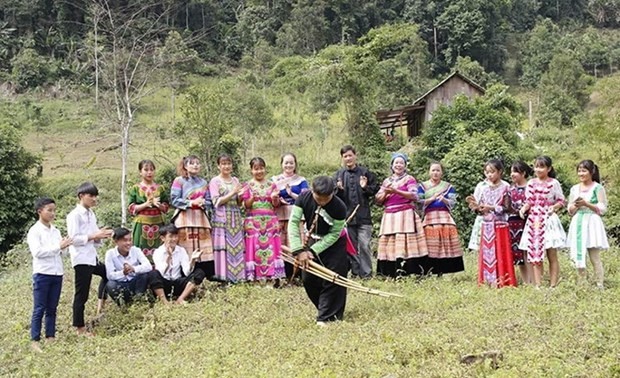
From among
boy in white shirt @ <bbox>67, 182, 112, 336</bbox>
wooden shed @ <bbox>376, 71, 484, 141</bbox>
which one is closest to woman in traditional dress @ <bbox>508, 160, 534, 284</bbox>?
boy in white shirt @ <bbox>67, 182, 112, 336</bbox>

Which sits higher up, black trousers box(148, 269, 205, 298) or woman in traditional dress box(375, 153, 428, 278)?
woman in traditional dress box(375, 153, 428, 278)

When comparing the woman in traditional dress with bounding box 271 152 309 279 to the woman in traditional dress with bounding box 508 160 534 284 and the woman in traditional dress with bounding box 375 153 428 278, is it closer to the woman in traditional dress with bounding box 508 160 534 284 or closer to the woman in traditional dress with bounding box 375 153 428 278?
the woman in traditional dress with bounding box 375 153 428 278

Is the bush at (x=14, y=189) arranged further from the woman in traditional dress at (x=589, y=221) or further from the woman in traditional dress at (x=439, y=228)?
the woman in traditional dress at (x=589, y=221)

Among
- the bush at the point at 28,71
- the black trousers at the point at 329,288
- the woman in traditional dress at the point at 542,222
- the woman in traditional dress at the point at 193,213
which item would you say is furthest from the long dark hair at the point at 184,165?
the bush at the point at 28,71

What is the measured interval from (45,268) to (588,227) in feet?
18.2

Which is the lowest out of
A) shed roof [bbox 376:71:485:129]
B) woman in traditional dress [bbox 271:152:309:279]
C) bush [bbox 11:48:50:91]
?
woman in traditional dress [bbox 271:152:309:279]

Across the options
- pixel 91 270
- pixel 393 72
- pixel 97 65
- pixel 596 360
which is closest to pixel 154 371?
pixel 91 270

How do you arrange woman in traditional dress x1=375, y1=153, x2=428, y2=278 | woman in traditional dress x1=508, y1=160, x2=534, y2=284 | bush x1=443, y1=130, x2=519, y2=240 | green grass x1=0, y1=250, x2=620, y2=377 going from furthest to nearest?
1. bush x1=443, y1=130, x2=519, y2=240
2. woman in traditional dress x1=375, y1=153, x2=428, y2=278
3. woman in traditional dress x1=508, y1=160, x2=534, y2=284
4. green grass x1=0, y1=250, x2=620, y2=377

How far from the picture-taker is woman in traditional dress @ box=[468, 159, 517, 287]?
701 cm

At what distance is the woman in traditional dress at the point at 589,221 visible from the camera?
661cm

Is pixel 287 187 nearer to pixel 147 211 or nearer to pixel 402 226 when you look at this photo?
pixel 402 226

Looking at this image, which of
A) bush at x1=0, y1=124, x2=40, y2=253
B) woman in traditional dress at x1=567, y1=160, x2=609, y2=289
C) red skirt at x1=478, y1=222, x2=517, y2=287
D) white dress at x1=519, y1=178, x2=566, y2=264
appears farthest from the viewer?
bush at x1=0, y1=124, x2=40, y2=253

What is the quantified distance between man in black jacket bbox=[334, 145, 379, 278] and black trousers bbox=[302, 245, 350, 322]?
1.89 m

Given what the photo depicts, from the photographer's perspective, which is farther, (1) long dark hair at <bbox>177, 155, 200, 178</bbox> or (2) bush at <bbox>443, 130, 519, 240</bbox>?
(2) bush at <bbox>443, 130, 519, 240</bbox>
